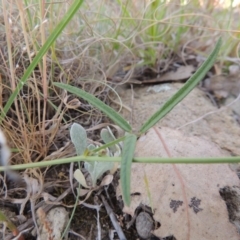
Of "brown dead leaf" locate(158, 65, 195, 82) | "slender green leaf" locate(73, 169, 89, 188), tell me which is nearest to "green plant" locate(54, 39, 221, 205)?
"slender green leaf" locate(73, 169, 89, 188)

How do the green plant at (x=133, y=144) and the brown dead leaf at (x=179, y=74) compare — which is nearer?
the green plant at (x=133, y=144)

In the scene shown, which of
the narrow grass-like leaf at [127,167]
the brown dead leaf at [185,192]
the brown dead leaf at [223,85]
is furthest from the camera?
the brown dead leaf at [223,85]

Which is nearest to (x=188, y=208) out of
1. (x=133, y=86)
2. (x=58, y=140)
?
(x=58, y=140)

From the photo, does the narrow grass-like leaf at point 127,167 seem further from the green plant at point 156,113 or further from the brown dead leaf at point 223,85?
the brown dead leaf at point 223,85

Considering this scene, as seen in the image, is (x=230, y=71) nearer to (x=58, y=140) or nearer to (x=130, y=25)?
(x=130, y=25)

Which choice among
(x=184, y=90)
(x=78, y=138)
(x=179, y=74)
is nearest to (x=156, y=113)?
(x=184, y=90)

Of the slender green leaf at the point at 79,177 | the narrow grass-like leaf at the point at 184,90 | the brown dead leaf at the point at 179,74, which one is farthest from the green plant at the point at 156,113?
the brown dead leaf at the point at 179,74

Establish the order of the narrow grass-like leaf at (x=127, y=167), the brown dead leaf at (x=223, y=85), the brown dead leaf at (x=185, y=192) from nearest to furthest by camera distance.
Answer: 1. the narrow grass-like leaf at (x=127, y=167)
2. the brown dead leaf at (x=185, y=192)
3. the brown dead leaf at (x=223, y=85)
